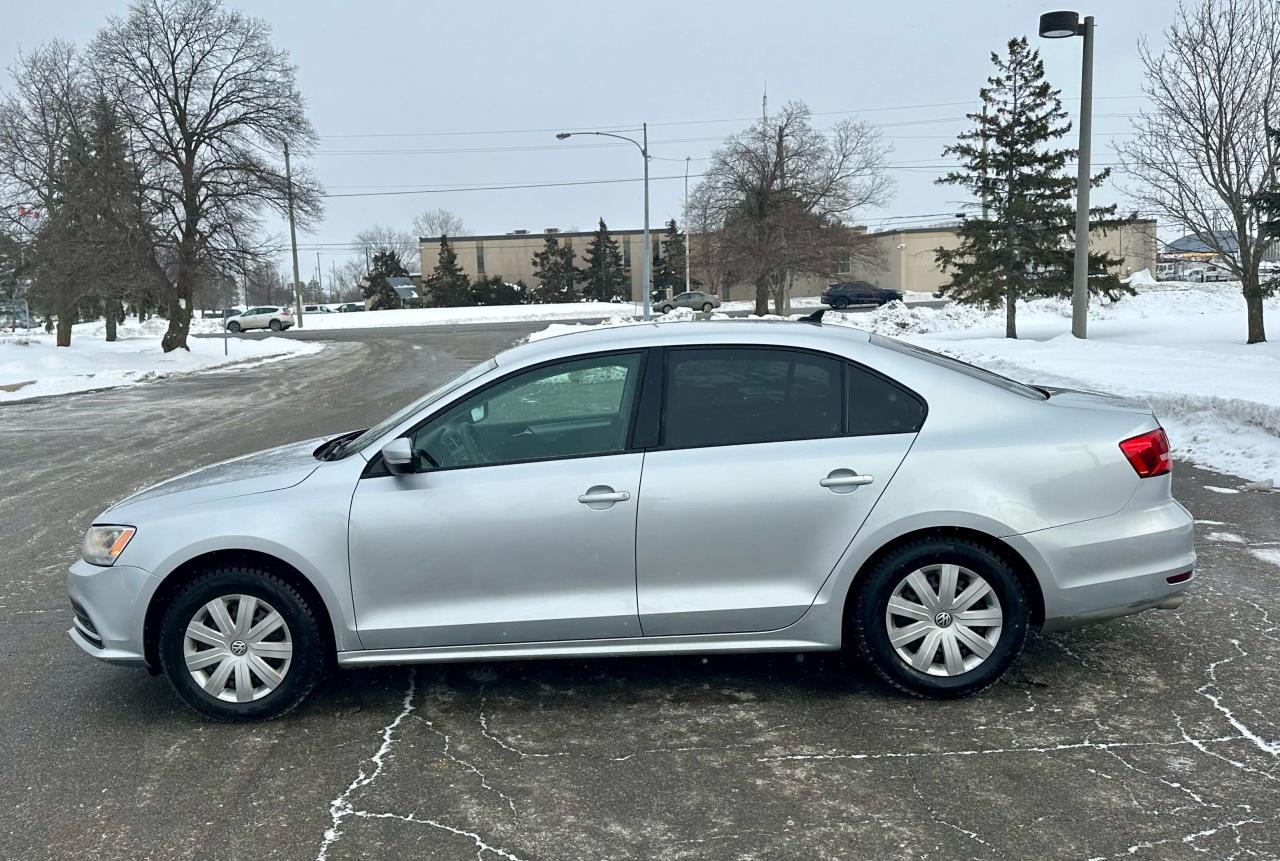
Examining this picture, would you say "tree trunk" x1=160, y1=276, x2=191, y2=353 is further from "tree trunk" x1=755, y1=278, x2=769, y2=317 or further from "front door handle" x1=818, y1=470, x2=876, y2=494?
"front door handle" x1=818, y1=470, x2=876, y2=494

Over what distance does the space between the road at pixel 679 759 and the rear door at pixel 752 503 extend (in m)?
0.49

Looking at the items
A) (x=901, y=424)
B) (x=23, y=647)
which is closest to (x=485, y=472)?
(x=901, y=424)

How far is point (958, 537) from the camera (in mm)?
4223

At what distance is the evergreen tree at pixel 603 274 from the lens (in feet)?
300

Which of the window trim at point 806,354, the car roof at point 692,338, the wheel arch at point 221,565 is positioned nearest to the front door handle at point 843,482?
the window trim at point 806,354

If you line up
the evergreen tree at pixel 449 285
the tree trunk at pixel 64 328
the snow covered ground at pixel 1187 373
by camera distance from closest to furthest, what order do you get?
the snow covered ground at pixel 1187 373 < the tree trunk at pixel 64 328 < the evergreen tree at pixel 449 285

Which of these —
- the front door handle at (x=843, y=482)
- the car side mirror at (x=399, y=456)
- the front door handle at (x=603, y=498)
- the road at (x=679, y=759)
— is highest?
the car side mirror at (x=399, y=456)

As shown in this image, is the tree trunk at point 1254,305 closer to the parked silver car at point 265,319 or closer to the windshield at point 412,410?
the windshield at point 412,410

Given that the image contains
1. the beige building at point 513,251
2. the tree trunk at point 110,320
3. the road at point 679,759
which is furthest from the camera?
the beige building at point 513,251

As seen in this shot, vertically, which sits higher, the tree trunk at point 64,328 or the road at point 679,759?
the tree trunk at point 64,328

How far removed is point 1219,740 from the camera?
3865 mm

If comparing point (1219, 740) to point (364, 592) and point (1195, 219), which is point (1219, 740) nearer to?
point (364, 592)

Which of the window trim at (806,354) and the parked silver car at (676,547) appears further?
Result: the window trim at (806,354)

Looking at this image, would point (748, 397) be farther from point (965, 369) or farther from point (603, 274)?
point (603, 274)
